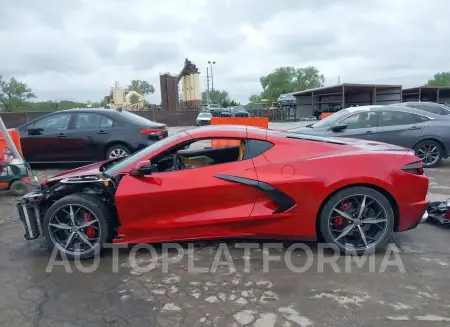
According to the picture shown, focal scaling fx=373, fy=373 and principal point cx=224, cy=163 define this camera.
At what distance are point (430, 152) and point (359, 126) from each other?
1.67m

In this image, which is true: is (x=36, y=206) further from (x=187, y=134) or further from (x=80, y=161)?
(x=80, y=161)

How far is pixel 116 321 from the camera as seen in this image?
9.07 feet

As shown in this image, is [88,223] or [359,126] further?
[359,126]

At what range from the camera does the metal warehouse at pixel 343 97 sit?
104 ft

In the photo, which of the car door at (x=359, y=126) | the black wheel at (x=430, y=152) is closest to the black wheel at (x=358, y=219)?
the car door at (x=359, y=126)

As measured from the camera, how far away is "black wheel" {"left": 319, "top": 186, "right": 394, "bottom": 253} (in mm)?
3695

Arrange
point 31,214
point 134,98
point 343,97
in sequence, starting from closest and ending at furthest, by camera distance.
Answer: point 31,214 < point 343,97 < point 134,98

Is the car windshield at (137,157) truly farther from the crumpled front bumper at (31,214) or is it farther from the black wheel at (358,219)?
the black wheel at (358,219)

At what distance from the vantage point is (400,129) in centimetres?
833

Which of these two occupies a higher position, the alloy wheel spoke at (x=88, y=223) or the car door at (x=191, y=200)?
the car door at (x=191, y=200)

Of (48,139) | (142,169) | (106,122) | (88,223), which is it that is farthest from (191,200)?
(48,139)

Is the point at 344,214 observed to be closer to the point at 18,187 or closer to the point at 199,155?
the point at 199,155

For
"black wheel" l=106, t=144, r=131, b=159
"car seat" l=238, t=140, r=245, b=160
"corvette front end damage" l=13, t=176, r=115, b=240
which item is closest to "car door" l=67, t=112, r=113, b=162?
"black wheel" l=106, t=144, r=131, b=159

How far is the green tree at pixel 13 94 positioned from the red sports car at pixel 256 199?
7054 cm
